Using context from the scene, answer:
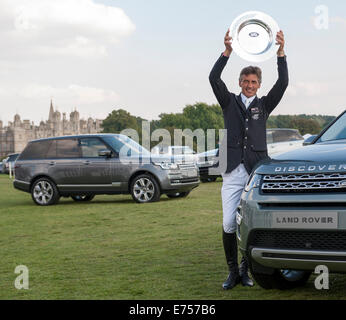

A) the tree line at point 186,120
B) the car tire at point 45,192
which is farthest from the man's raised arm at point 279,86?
the tree line at point 186,120

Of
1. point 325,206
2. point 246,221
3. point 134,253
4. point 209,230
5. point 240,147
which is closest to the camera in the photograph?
point 325,206

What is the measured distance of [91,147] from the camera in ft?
50.2

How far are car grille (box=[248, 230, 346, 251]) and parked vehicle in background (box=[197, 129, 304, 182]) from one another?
18.3m

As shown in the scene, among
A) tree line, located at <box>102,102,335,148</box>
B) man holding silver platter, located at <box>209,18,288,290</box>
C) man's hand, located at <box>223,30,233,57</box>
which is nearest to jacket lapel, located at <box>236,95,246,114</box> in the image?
man holding silver platter, located at <box>209,18,288,290</box>

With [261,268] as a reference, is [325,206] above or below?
above

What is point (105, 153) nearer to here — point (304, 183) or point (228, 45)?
point (228, 45)

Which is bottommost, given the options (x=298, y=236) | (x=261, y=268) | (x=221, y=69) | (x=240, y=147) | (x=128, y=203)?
(x=128, y=203)

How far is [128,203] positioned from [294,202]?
10888 millimetres

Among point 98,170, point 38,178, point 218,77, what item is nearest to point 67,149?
point 38,178

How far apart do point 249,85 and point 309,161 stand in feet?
4.57
